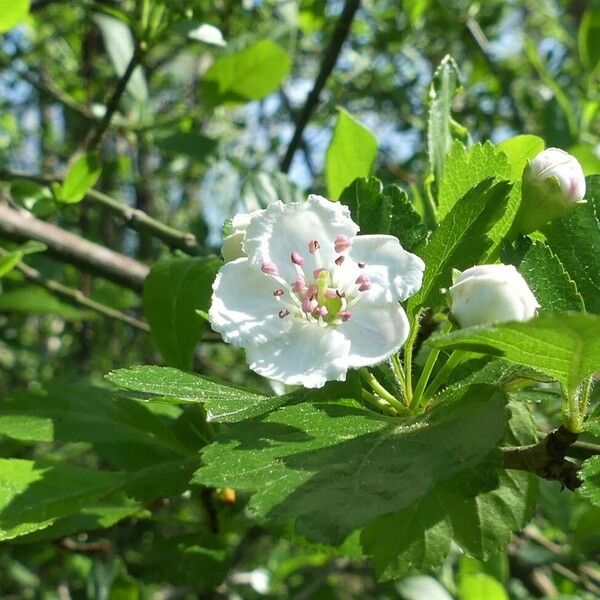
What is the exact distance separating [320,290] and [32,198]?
0.76m

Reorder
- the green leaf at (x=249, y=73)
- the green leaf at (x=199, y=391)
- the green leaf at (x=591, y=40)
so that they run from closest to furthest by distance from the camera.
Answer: the green leaf at (x=199, y=391)
the green leaf at (x=249, y=73)
the green leaf at (x=591, y=40)

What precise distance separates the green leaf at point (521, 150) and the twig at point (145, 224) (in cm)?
71

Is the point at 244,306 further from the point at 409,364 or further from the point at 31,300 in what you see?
the point at 31,300

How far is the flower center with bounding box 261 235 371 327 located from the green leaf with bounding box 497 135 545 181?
0.21 m

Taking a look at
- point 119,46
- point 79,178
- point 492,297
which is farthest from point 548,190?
point 119,46

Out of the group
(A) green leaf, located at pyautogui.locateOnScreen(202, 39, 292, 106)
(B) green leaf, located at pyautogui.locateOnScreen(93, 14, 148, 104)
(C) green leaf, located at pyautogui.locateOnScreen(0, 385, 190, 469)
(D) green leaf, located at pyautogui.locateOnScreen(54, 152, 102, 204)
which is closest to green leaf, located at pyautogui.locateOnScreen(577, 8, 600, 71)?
(A) green leaf, located at pyautogui.locateOnScreen(202, 39, 292, 106)

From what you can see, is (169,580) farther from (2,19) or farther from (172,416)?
(2,19)

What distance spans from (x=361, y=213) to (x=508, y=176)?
0.17m

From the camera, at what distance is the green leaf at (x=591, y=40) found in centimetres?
220

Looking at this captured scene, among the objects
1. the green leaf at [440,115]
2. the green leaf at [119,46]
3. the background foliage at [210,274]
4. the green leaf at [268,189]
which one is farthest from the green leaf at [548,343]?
the green leaf at [119,46]

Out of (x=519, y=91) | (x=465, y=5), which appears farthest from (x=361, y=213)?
(x=519, y=91)

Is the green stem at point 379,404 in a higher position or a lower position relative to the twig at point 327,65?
lower

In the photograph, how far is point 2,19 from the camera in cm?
147

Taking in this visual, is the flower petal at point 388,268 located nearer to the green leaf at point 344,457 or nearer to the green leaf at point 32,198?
the green leaf at point 344,457
